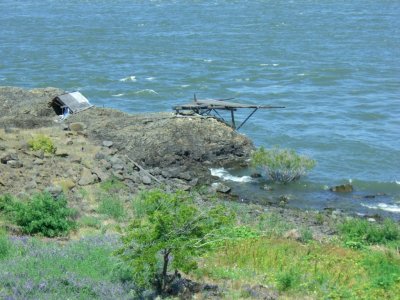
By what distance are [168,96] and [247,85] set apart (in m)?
5.71

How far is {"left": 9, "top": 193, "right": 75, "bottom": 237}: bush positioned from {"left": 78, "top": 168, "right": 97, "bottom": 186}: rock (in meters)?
4.94

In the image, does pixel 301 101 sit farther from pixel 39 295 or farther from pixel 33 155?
pixel 39 295

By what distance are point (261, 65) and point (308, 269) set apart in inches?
1562

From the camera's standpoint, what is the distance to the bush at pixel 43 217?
686 inches

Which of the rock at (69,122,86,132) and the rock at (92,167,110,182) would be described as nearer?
the rock at (92,167,110,182)

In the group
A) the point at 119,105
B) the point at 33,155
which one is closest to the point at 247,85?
the point at 119,105

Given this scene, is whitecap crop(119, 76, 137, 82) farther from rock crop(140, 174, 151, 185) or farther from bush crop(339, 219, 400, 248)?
bush crop(339, 219, 400, 248)

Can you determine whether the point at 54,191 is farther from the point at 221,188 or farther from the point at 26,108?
the point at 26,108

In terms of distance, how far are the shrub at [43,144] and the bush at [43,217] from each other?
6.96m

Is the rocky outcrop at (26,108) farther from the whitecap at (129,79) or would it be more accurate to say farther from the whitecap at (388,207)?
the whitecap at (129,79)

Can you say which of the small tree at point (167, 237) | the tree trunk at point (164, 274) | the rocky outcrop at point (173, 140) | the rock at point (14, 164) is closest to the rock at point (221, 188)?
the rocky outcrop at point (173, 140)

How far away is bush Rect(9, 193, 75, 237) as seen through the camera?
17422 millimetres

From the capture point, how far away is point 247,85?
156 feet

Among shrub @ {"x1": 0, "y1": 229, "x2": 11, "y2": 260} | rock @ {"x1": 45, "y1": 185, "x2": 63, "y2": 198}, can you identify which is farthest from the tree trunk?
rock @ {"x1": 45, "y1": 185, "x2": 63, "y2": 198}
